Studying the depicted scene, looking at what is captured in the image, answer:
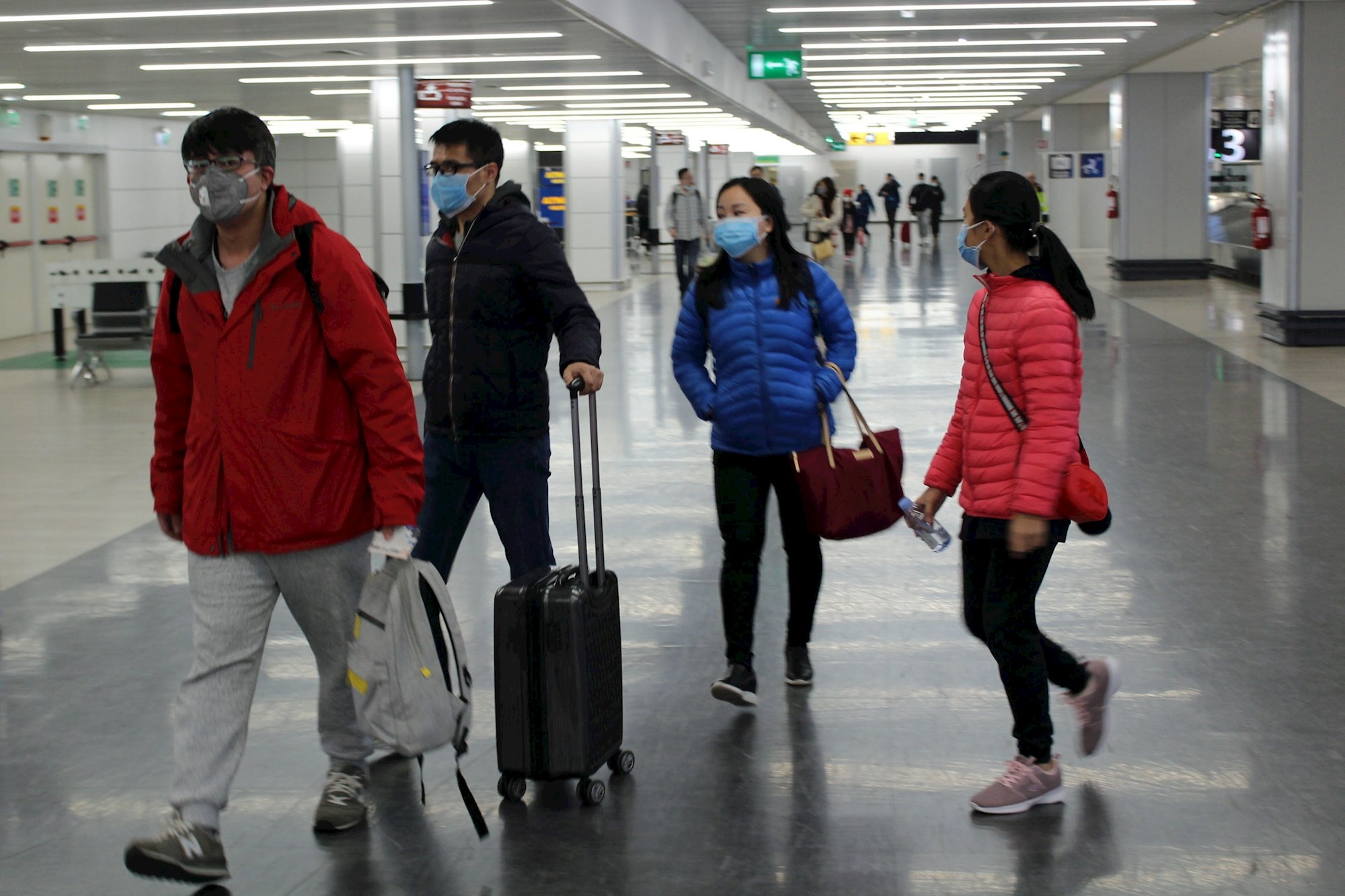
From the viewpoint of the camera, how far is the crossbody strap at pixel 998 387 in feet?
11.4

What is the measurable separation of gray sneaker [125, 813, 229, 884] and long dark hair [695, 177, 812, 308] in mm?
2080

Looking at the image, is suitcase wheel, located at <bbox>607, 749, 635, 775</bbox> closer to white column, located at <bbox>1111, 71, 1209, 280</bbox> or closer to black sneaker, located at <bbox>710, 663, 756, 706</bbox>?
black sneaker, located at <bbox>710, 663, 756, 706</bbox>

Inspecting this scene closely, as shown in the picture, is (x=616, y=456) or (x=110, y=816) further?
(x=616, y=456)

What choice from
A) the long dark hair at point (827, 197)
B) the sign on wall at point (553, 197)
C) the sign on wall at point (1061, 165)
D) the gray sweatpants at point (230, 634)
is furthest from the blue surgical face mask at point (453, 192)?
the sign on wall at point (553, 197)

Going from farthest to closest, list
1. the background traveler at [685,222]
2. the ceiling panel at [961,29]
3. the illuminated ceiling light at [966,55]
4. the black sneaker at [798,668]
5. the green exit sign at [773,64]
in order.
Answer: the background traveler at [685,222] → the illuminated ceiling light at [966,55] → the green exit sign at [773,64] → the ceiling panel at [961,29] → the black sneaker at [798,668]

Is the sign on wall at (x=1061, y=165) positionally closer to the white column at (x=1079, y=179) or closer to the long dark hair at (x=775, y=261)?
the white column at (x=1079, y=179)

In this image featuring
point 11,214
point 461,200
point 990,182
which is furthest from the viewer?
point 11,214

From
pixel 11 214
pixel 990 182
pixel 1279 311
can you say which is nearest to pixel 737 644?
pixel 990 182

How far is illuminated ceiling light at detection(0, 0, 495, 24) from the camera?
913 cm

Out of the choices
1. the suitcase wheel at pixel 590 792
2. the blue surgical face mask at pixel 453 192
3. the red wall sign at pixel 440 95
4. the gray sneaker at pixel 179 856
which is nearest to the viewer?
the gray sneaker at pixel 179 856

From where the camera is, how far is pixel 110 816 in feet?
11.9

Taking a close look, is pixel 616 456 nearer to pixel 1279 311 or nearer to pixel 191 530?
pixel 191 530

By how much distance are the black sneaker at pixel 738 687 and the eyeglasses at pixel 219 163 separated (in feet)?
6.71

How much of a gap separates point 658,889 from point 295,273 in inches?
61.7
